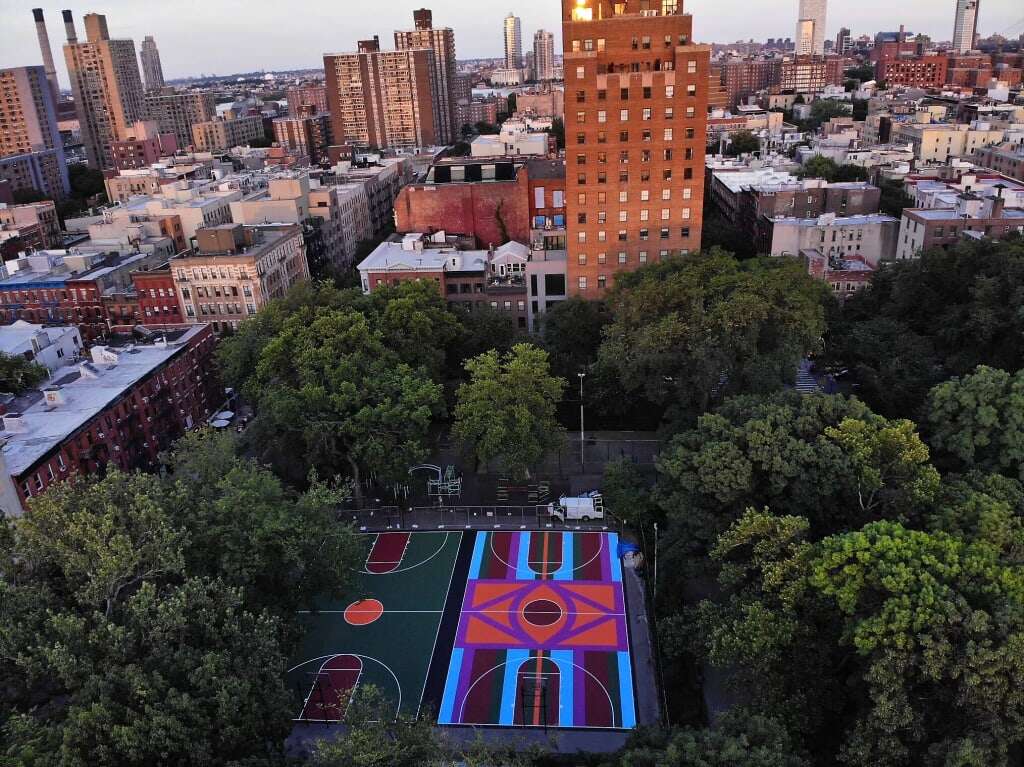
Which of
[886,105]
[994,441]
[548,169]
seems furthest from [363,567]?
[886,105]

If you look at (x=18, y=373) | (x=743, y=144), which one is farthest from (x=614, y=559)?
(x=743, y=144)

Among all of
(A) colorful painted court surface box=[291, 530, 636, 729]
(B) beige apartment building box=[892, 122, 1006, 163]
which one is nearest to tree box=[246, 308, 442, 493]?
(A) colorful painted court surface box=[291, 530, 636, 729]

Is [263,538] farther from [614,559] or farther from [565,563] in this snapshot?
[614,559]

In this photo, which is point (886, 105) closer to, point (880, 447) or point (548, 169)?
point (548, 169)

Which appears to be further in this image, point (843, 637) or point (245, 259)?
point (245, 259)

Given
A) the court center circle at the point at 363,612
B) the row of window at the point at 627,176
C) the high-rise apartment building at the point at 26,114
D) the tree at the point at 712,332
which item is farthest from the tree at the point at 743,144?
the high-rise apartment building at the point at 26,114
